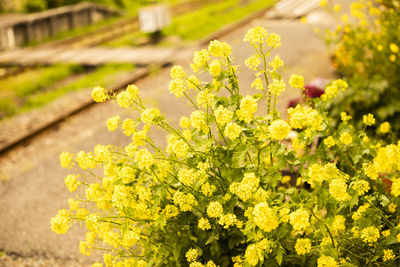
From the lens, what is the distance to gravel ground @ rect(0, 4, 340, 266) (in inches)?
152

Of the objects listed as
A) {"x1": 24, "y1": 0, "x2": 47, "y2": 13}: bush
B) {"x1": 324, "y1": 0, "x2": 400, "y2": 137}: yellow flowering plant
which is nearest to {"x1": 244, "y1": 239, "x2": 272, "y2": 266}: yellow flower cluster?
{"x1": 324, "y1": 0, "x2": 400, "y2": 137}: yellow flowering plant

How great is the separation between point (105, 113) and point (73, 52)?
14.7 feet

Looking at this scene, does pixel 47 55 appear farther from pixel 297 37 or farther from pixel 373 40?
pixel 373 40

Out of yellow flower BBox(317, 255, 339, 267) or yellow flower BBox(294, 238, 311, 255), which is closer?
yellow flower BBox(317, 255, 339, 267)

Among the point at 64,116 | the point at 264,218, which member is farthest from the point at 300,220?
the point at 64,116

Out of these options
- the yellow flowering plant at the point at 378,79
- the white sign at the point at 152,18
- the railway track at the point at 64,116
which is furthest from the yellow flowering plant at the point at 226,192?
the white sign at the point at 152,18

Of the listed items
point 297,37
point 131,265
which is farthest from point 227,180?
point 297,37

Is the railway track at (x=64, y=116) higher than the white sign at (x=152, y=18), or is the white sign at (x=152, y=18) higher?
the white sign at (x=152, y=18)

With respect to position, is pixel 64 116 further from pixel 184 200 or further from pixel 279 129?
pixel 279 129

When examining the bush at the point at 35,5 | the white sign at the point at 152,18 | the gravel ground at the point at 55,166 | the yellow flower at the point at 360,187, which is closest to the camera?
the yellow flower at the point at 360,187

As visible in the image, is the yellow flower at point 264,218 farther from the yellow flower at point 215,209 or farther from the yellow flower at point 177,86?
the yellow flower at point 177,86

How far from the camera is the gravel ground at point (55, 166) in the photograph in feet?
12.7

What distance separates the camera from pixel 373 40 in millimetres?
4988

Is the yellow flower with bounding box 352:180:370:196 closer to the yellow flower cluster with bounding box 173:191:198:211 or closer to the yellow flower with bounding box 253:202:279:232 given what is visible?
the yellow flower with bounding box 253:202:279:232
